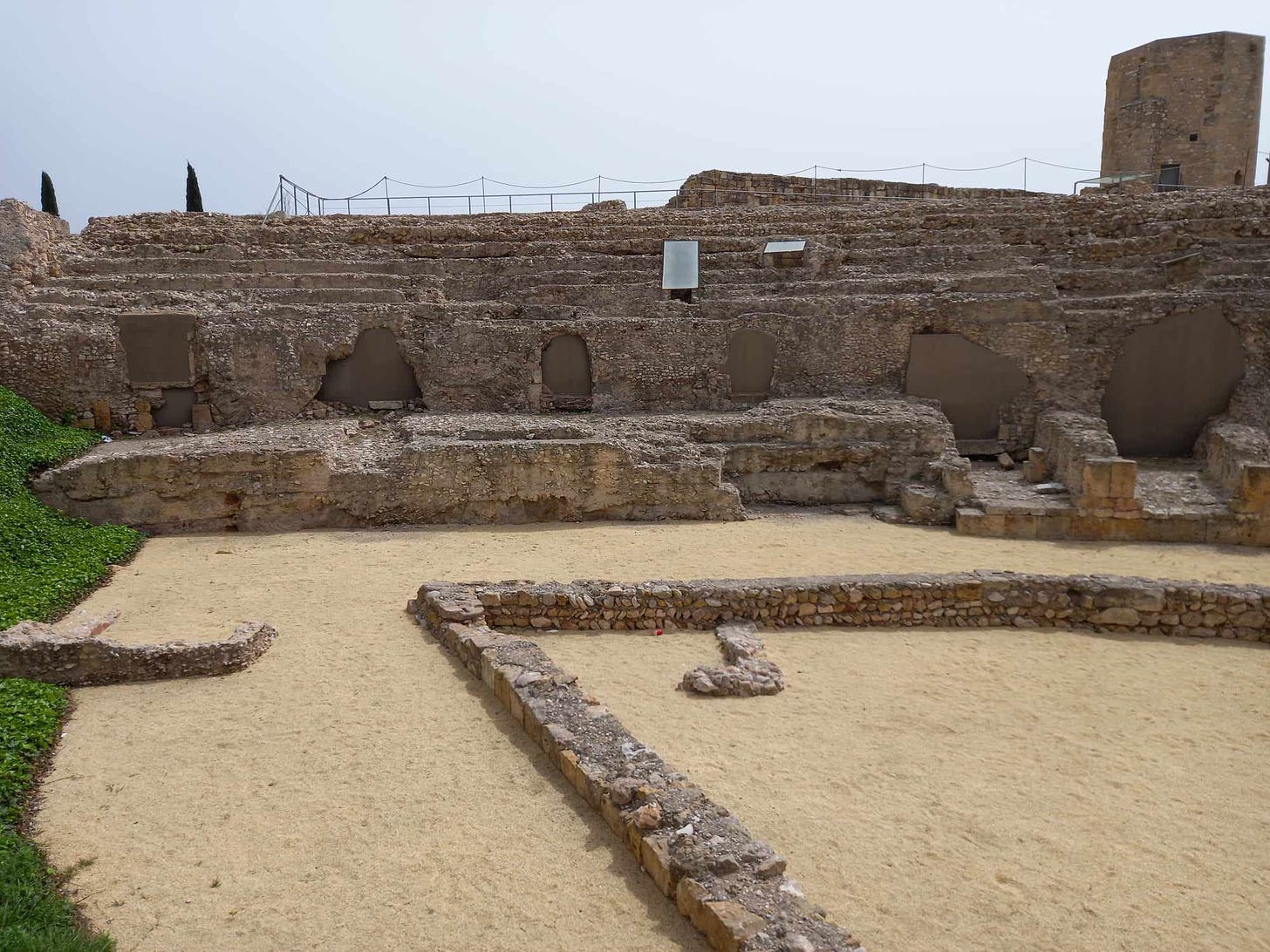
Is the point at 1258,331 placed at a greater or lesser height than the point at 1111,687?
greater

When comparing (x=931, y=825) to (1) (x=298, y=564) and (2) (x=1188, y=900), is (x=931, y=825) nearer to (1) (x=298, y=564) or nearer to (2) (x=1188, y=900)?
(2) (x=1188, y=900)

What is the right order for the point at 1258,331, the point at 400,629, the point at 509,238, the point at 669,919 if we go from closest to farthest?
the point at 669,919, the point at 400,629, the point at 1258,331, the point at 509,238

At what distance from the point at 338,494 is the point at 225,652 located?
5.26 metres

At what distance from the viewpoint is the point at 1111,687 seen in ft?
23.9

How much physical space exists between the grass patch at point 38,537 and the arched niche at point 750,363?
10319 millimetres

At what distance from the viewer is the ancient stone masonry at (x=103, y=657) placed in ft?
22.4

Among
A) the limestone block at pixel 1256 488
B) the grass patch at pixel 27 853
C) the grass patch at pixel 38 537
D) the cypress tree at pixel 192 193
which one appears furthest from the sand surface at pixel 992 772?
the cypress tree at pixel 192 193

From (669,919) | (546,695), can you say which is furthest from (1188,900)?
(546,695)

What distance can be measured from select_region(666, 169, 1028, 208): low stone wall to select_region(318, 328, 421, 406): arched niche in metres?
13.7

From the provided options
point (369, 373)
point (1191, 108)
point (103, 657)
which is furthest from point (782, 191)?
point (103, 657)

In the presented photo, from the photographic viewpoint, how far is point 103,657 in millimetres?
7008

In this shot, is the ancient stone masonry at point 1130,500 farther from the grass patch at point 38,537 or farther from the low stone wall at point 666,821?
the grass patch at point 38,537

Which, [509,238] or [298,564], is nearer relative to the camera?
[298,564]

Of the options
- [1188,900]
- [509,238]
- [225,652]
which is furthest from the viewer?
[509,238]
